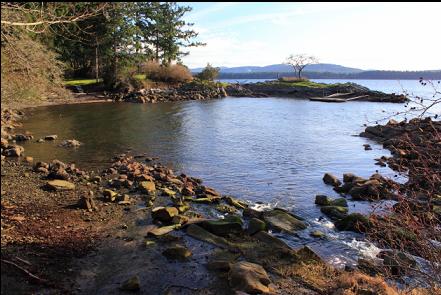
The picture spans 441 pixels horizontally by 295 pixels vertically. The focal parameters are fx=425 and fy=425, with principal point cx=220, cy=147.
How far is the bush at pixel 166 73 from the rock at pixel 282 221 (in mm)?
55494

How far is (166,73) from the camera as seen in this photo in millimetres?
67562

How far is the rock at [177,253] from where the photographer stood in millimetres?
9742

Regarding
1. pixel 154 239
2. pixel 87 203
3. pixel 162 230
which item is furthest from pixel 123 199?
pixel 154 239

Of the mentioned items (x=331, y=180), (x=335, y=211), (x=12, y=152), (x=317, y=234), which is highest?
(x=12, y=152)

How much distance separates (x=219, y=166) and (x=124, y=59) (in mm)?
43087

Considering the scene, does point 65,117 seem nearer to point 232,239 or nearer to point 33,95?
point 33,95

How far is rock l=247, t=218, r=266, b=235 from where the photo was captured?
11687 millimetres

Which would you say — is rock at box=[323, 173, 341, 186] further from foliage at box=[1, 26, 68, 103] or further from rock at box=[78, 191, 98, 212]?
foliage at box=[1, 26, 68, 103]

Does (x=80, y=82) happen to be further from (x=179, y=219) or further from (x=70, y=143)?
(x=179, y=219)

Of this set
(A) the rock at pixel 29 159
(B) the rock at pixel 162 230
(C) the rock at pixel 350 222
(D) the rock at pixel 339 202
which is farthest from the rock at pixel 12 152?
(C) the rock at pixel 350 222

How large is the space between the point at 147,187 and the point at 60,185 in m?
2.84

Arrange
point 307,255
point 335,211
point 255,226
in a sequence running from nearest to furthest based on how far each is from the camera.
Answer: point 307,255 → point 255,226 → point 335,211

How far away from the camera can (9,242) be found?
28.1 ft

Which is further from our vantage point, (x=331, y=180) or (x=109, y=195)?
(x=331, y=180)
